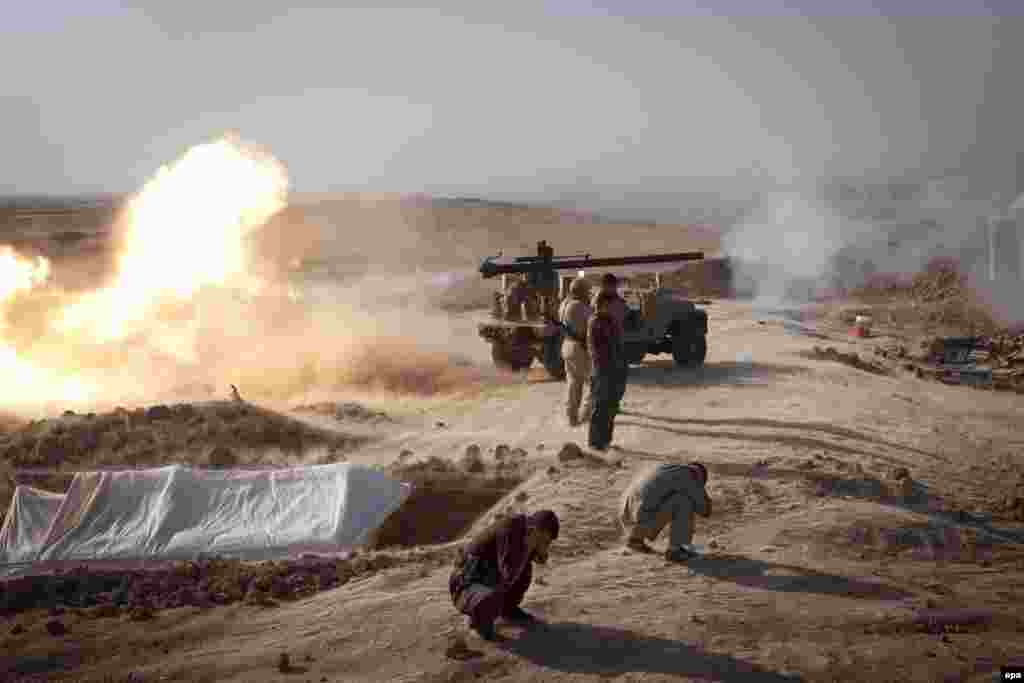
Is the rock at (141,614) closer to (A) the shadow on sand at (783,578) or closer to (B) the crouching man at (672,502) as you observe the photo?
(B) the crouching man at (672,502)

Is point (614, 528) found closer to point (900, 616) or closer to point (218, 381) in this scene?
point (900, 616)

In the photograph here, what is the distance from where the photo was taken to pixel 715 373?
17281 mm

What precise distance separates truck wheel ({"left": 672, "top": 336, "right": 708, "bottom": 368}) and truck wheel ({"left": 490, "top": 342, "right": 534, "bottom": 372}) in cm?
241

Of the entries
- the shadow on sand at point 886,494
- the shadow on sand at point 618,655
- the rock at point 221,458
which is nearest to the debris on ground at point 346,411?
the rock at point 221,458

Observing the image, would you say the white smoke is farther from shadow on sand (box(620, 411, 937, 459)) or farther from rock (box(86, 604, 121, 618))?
rock (box(86, 604, 121, 618))

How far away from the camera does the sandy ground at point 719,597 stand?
7.17 meters

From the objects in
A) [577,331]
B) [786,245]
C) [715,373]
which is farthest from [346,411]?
[786,245]

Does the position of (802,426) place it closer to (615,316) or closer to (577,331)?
(577,331)

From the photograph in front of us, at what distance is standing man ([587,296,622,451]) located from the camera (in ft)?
37.6

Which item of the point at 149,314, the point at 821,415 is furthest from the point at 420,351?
the point at 821,415

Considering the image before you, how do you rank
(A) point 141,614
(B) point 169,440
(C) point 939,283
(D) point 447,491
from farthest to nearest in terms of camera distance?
(C) point 939,283, (B) point 169,440, (D) point 447,491, (A) point 141,614

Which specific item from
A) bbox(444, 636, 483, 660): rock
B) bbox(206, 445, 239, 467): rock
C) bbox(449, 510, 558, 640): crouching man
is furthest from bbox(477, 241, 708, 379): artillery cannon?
bbox(444, 636, 483, 660): rock

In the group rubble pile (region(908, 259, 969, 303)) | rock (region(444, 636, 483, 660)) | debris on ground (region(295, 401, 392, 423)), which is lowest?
rock (region(444, 636, 483, 660))

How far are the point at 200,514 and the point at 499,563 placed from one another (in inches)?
176
